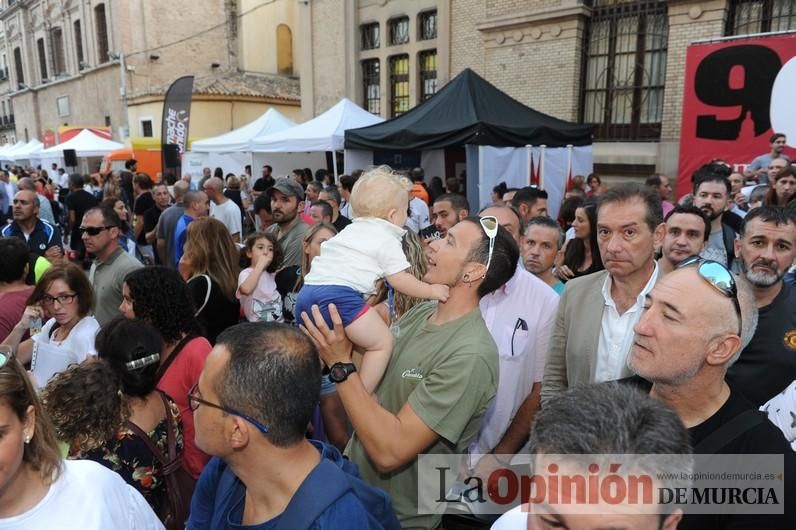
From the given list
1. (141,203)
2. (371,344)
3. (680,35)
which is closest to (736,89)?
(680,35)

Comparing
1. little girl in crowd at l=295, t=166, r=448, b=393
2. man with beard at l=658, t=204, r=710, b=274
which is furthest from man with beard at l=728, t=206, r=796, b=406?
little girl in crowd at l=295, t=166, r=448, b=393

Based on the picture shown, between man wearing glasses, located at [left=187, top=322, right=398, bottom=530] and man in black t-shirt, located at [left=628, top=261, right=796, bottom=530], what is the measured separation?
941 mm

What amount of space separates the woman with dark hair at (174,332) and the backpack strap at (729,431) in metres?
1.92

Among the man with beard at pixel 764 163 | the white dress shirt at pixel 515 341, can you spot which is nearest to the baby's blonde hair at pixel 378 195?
the white dress shirt at pixel 515 341

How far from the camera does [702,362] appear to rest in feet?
5.12

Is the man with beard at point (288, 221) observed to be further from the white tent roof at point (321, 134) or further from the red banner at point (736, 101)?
the red banner at point (736, 101)

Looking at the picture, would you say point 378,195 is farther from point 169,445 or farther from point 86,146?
point 86,146

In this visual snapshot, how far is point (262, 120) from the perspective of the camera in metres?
13.7

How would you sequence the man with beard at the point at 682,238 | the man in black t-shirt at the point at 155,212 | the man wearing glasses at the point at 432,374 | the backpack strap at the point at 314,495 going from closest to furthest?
the backpack strap at the point at 314,495
the man wearing glasses at the point at 432,374
the man with beard at the point at 682,238
the man in black t-shirt at the point at 155,212

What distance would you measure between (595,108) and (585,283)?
12121mm

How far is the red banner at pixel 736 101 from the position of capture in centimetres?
848

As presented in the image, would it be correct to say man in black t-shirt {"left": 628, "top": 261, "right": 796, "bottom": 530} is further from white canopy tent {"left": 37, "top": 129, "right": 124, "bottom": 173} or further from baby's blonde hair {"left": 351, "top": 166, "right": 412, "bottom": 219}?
white canopy tent {"left": 37, "top": 129, "right": 124, "bottom": 173}

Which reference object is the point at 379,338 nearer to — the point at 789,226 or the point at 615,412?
the point at 615,412

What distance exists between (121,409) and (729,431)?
2086mm
